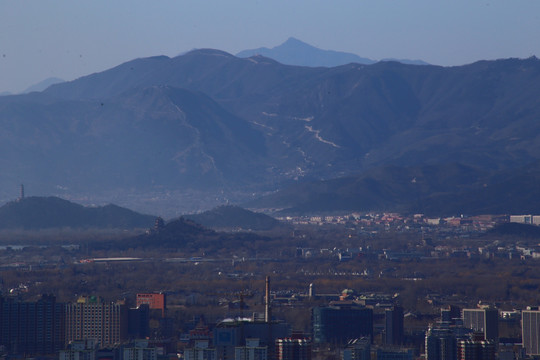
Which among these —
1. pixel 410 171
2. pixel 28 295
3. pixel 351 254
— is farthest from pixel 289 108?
pixel 28 295

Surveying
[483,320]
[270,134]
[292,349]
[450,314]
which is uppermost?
[270,134]

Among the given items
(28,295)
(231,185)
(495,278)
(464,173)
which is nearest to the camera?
(28,295)

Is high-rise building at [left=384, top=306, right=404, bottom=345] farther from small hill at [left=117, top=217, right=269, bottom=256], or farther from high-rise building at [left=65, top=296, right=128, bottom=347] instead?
small hill at [left=117, top=217, right=269, bottom=256]

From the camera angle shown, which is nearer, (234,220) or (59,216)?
(59,216)

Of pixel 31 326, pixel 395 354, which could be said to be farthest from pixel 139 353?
pixel 31 326

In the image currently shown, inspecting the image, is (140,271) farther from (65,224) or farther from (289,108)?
(289,108)

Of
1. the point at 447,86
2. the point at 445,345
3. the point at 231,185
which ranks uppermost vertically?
the point at 447,86

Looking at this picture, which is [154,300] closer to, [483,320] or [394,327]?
[394,327]

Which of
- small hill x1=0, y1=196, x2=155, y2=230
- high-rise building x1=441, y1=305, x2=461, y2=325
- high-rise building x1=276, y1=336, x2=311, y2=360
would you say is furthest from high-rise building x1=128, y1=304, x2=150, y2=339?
small hill x1=0, y1=196, x2=155, y2=230
